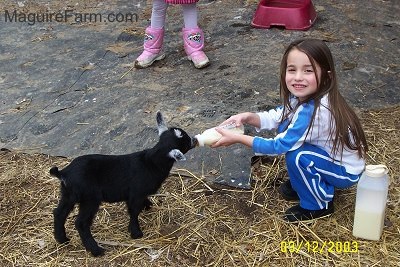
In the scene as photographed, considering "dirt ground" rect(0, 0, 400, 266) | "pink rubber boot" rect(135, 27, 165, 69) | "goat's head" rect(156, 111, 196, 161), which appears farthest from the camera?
"pink rubber boot" rect(135, 27, 165, 69)

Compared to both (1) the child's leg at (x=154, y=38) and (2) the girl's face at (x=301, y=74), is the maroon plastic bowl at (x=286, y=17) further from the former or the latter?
(2) the girl's face at (x=301, y=74)

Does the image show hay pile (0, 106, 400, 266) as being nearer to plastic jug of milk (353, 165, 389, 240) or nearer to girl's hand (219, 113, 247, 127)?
plastic jug of milk (353, 165, 389, 240)

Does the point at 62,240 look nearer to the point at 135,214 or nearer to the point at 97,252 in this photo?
the point at 97,252

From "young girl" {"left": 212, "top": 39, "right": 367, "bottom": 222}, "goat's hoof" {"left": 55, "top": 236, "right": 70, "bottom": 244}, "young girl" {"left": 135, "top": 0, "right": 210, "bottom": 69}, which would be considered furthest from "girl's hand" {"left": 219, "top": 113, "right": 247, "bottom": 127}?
"young girl" {"left": 135, "top": 0, "right": 210, "bottom": 69}

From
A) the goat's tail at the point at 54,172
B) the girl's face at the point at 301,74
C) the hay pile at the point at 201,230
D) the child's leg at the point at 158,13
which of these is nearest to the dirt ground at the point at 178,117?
the hay pile at the point at 201,230

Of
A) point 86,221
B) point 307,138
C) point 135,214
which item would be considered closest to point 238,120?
point 307,138

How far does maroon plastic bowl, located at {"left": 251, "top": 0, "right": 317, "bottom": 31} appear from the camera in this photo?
4.71 meters

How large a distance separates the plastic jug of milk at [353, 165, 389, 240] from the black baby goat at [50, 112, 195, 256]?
2.71 feet

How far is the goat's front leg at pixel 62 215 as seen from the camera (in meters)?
2.51

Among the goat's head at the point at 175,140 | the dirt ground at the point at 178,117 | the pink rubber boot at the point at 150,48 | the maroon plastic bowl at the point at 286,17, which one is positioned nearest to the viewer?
the goat's head at the point at 175,140

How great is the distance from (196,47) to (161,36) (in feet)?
0.96

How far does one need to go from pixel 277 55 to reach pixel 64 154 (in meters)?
1.85
